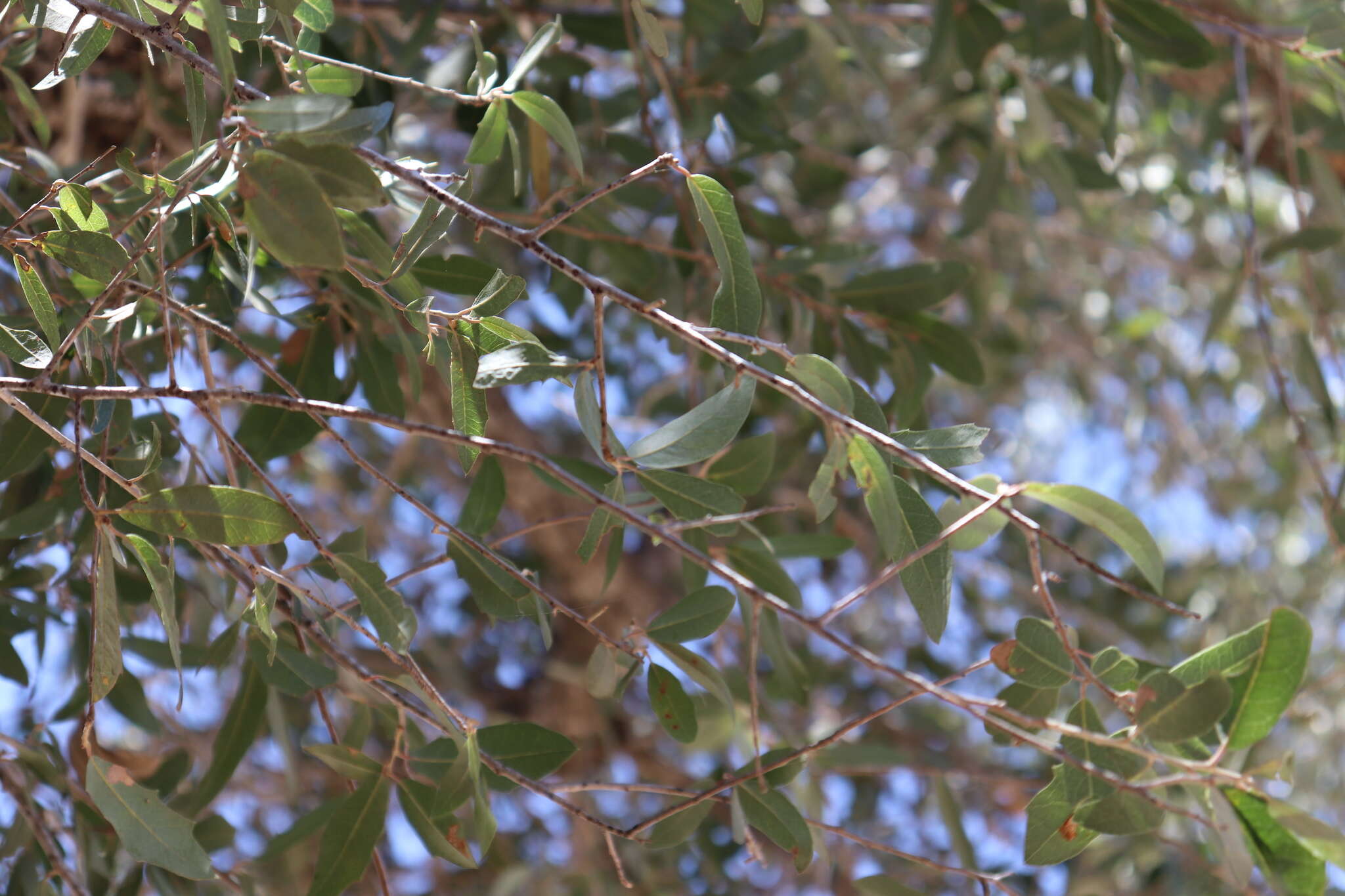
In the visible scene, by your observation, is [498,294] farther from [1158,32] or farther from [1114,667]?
[1158,32]

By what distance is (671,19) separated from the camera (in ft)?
6.13

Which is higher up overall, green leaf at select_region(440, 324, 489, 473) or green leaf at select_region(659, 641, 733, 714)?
green leaf at select_region(440, 324, 489, 473)

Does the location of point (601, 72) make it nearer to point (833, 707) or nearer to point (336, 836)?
point (833, 707)

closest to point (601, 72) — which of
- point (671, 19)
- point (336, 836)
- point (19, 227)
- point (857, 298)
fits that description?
point (671, 19)

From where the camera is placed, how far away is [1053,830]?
0.82 metres

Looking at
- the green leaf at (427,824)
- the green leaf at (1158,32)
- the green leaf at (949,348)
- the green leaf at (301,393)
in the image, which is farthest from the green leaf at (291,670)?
the green leaf at (1158,32)

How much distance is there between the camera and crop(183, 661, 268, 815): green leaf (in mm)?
1128

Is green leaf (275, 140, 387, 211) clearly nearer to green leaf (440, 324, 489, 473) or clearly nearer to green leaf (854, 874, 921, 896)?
green leaf (440, 324, 489, 473)

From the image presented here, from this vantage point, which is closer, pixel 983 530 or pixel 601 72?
pixel 983 530

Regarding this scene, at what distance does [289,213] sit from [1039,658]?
1.86ft

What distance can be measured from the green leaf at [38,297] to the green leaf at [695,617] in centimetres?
50

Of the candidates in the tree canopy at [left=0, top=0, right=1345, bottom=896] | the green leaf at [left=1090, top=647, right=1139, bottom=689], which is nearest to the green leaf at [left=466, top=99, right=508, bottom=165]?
the tree canopy at [left=0, top=0, right=1345, bottom=896]

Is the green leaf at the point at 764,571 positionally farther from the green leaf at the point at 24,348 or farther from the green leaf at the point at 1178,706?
the green leaf at the point at 24,348

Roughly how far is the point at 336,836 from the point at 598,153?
1.22 meters
